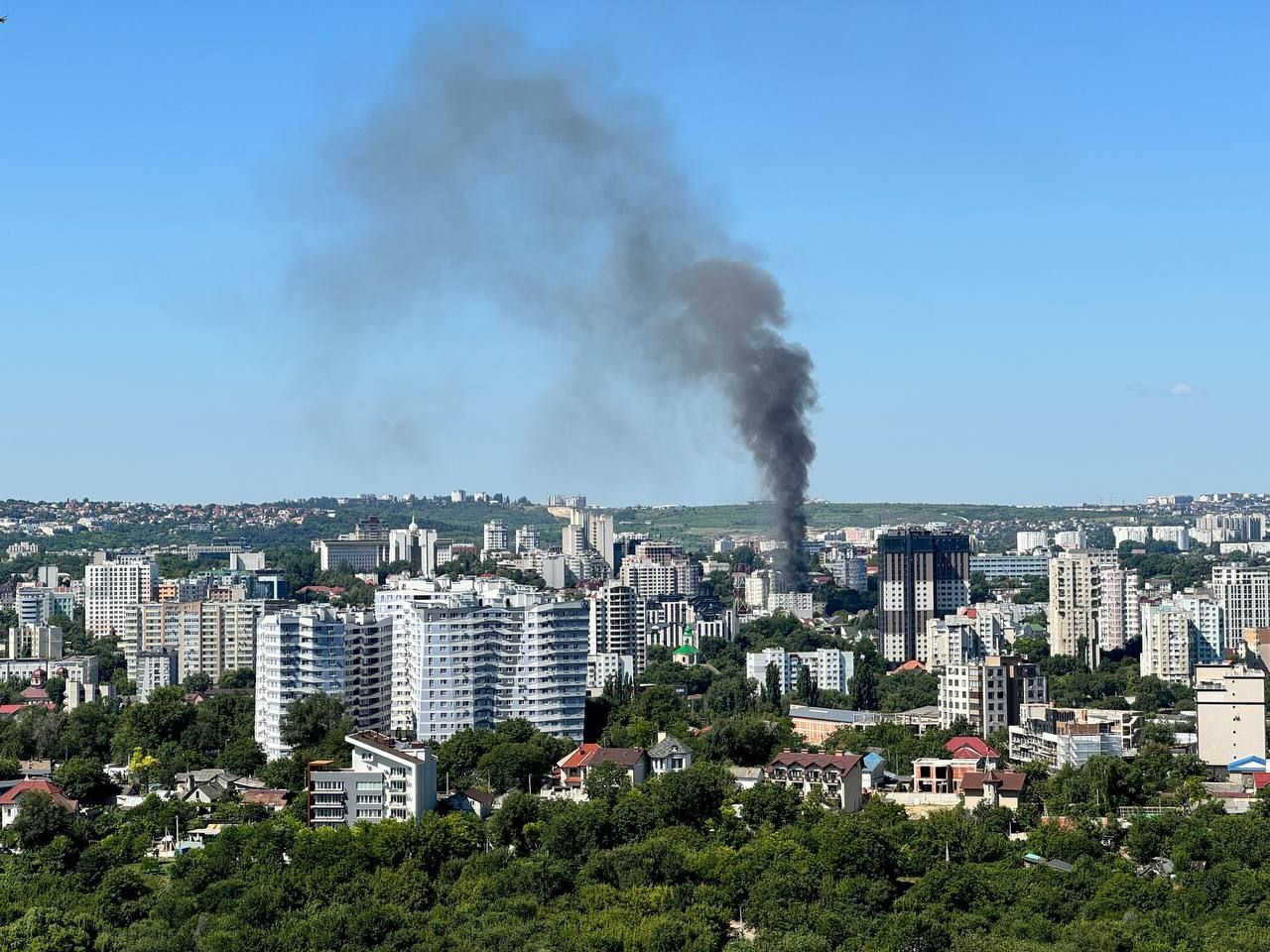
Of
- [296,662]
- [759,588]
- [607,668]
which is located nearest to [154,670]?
[607,668]


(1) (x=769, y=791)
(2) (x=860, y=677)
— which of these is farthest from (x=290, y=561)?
(1) (x=769, y=791)

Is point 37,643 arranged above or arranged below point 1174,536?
below

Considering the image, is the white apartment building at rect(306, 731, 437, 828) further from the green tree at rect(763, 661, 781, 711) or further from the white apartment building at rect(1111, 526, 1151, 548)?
the white apartment building at rect(1111, 526, 1151, 548)

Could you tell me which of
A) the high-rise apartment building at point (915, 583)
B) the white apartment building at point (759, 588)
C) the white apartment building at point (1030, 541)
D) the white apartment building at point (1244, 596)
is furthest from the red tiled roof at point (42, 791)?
the white apartment building at point (1030, 541)

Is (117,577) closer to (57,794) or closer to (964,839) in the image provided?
(57,794)

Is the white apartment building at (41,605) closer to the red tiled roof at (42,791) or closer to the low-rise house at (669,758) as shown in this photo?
the red tiled roof at (42,791)

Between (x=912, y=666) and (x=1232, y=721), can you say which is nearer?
(x=1232, y=721)

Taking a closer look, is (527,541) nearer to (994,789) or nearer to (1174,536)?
(1174,536)
